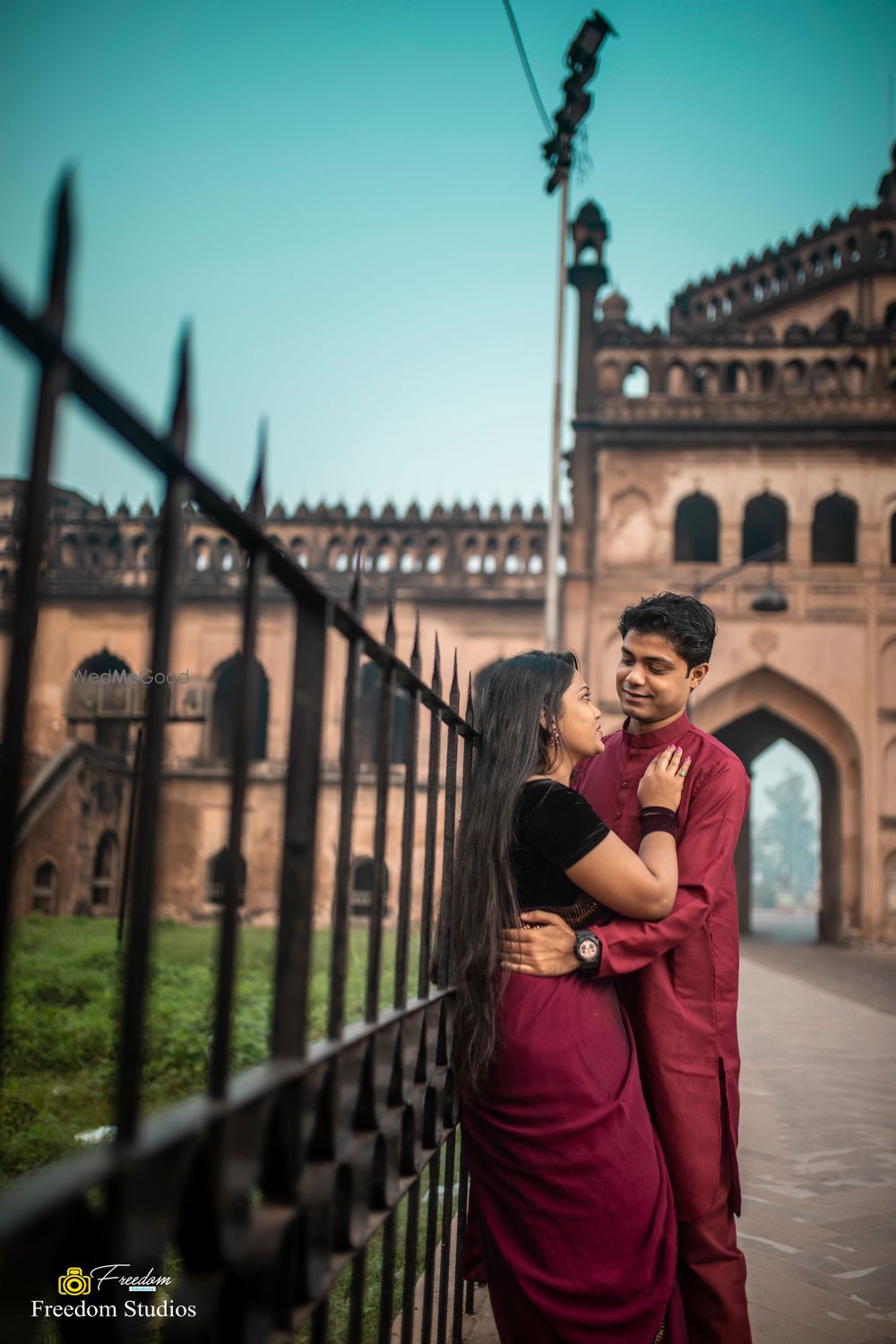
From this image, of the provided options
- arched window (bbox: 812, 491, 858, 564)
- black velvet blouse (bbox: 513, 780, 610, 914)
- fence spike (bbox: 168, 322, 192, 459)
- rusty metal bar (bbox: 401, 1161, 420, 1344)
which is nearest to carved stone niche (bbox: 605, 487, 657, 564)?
arched window (bbox: 812, 491, 858, 564)

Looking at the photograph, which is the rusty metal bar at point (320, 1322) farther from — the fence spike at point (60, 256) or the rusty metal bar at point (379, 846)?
the fence spike at point (60, 256)

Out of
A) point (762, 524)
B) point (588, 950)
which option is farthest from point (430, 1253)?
point (762, 524)

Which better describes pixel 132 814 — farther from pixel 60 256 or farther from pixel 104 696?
pixel 104 696

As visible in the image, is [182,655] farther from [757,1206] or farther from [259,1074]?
[259,1074]

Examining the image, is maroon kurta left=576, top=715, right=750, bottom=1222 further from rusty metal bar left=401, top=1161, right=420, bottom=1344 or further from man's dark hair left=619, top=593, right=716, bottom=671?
rusty metal bar left=401, top=1161, right=420, bottom=1344

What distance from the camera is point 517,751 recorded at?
7.52ft

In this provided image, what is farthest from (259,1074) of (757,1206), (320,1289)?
(757,1206)

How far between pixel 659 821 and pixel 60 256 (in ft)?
6.04

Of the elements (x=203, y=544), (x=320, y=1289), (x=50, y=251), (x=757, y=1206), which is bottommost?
(x=757, y=1206)

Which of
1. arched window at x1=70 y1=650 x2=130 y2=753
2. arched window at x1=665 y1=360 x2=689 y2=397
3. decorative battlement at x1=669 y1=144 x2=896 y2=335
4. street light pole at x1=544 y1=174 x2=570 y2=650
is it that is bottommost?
arched window at x1=70 y1=650 x2=130 y2=753

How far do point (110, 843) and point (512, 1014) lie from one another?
1516 cm

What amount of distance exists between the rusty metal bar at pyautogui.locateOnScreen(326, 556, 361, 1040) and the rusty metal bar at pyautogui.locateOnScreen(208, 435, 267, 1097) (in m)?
0.29

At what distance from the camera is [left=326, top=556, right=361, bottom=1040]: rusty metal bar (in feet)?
4.84

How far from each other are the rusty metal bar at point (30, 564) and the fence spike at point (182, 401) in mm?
142
